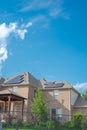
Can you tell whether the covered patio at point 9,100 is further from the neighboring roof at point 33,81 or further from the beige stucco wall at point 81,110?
the beige stucco wall at point 81,110

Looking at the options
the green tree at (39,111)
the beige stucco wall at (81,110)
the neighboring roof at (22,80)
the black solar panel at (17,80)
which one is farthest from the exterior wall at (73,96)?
the green tree at (39,111)

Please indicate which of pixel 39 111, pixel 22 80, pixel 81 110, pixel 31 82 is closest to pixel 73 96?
pixel 81 110

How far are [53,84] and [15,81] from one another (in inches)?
205

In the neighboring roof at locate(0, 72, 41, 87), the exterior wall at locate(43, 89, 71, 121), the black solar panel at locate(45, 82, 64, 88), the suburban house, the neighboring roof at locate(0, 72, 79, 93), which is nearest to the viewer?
the suburban house

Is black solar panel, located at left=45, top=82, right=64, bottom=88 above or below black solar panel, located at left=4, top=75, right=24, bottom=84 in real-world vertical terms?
below

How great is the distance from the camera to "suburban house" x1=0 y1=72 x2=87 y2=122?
31.7m

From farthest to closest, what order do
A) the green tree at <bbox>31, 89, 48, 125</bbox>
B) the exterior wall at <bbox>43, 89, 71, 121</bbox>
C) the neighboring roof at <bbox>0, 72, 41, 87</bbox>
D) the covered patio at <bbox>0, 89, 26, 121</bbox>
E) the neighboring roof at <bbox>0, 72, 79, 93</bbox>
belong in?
the neighboring roof at <bbox>0, 72, 79, 93</bbox> → the neighboring roof at <bbox>0, 72, 41, 87</bbox> → the exterior wall at <bbox>43, 89, 71, 121</bbox> → the covered patio at <bbox>0, 89, 26, 121</bbox> → the green tree at <bbox>31, 89, 48, 125</bbox>

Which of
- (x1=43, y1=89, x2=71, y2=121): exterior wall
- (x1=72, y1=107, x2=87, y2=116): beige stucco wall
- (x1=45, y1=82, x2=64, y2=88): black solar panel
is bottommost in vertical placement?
(x1=72, y1=107, x2=87, y2=116): beige stucco wall

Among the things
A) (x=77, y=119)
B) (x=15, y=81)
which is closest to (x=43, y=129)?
(x=77, y=119)

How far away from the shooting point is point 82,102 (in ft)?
113

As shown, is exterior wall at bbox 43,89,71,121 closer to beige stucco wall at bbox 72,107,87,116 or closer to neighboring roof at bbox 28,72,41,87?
beige stucco wall at bbox 72,107,87,116

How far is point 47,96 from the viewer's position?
3428 centimetres

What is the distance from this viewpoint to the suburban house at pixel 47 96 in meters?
31.7

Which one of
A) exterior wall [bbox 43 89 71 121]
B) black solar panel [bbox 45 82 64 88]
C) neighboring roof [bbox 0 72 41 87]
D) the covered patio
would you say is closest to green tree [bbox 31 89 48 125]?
the covered patio
